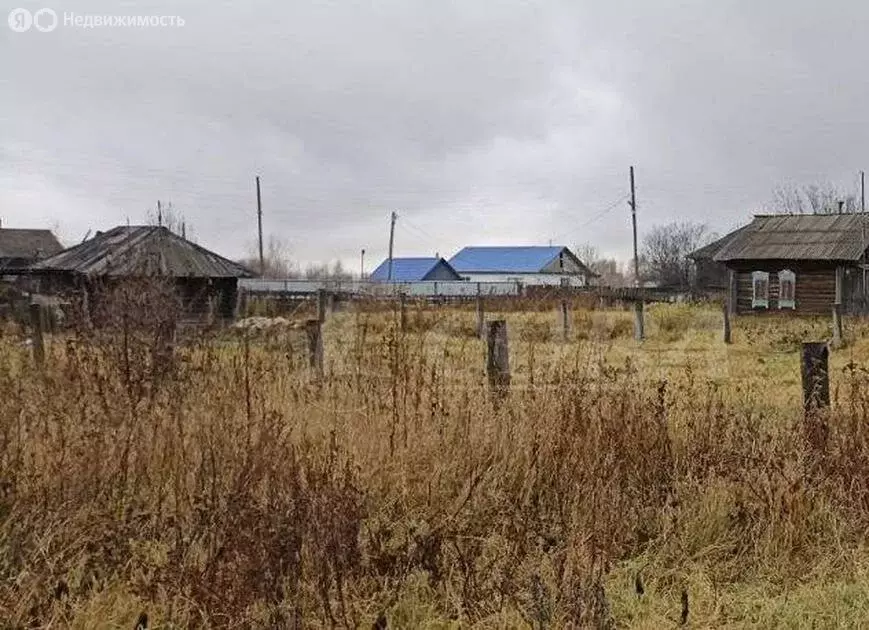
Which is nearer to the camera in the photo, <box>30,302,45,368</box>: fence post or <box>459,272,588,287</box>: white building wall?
<box>30,302,45,368</box>: fence post

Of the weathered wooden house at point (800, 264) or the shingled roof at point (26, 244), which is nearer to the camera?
the weathered wooden house at point (800, 264)

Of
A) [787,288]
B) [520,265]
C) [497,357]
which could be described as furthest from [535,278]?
[497,357]

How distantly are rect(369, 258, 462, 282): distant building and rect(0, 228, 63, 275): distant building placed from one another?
2855 centimetres

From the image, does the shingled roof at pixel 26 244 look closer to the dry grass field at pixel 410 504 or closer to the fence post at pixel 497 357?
the fence post at pixel 497 357

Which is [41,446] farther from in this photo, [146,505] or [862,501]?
[862,501]

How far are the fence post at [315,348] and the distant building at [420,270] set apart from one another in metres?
61.6

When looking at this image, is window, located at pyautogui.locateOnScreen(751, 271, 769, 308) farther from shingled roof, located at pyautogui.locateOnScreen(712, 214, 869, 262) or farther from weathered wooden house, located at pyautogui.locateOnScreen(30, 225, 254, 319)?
weathered wooden house, located at pyautogui.locateOnScreen(30, 225, 254, 319)

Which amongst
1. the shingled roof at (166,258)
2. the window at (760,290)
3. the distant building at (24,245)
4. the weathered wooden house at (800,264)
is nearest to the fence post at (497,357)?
the shingled roof at (166,258)

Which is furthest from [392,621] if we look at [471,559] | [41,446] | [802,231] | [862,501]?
[802,231]

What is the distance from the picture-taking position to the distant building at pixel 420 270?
7012cm

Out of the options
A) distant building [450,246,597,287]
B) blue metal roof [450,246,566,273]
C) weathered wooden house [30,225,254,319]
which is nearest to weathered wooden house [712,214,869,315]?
weathered wooden house [30,225,254,319]

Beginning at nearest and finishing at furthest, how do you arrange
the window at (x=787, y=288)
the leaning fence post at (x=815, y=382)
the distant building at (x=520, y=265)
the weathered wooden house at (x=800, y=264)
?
the leaning fence post at (x=815, y=382)
the weathered wooden house at (x=800, y=264)
the window at (x=787, y=288)
the distant building at (x=520, y=265)

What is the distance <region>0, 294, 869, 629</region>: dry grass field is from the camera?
297cm

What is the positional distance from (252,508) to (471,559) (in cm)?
104
